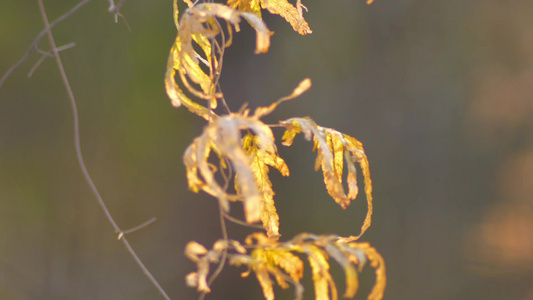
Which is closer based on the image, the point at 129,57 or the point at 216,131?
the point at 216,131

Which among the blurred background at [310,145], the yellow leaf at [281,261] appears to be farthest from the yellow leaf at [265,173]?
the blurred background at [310,145]

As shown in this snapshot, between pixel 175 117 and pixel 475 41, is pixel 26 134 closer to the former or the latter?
pixel 175 117

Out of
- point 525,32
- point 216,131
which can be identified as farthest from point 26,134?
point 525,32

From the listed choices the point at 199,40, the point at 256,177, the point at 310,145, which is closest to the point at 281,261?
the point at 256,177

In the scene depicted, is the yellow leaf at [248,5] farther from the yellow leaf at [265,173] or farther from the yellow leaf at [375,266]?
the yellow leaf at [375,266]

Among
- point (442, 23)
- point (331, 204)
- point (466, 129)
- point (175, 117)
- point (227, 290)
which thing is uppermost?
point (442, 23)

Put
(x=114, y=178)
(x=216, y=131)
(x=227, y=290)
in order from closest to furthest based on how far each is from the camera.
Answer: (x=216, y=131)
(x=114, y=178)
(x=227, y=290)
